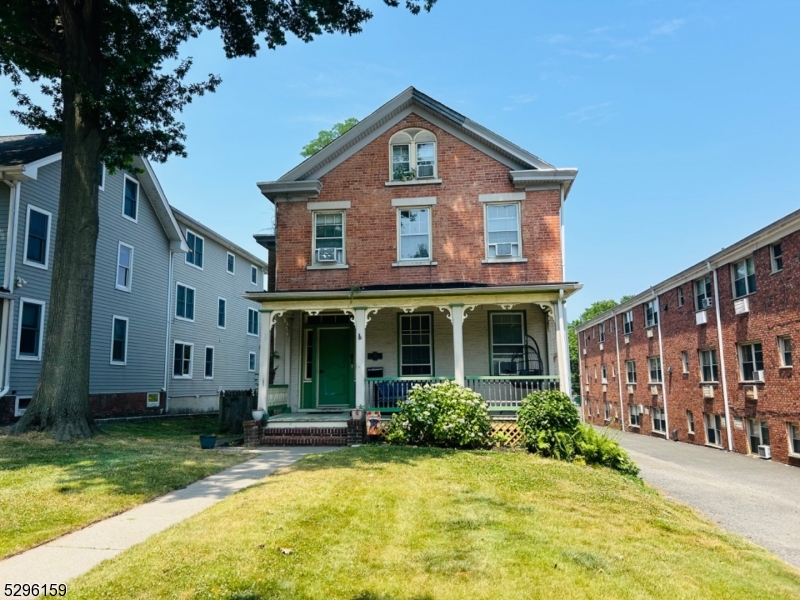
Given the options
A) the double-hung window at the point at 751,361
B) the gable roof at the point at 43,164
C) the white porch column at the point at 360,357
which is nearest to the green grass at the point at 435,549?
the white porch column at the point at 360,357

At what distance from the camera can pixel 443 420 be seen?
1098cm

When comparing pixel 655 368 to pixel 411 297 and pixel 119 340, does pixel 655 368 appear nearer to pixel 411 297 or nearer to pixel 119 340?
pixel 411 297

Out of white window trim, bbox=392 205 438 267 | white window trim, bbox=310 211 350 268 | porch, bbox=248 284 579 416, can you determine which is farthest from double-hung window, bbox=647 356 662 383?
white window trim, bbox=310 211 350 268

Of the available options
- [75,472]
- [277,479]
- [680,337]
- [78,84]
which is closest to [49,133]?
[78,84]

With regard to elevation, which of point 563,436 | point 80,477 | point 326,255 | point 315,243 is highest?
point 315,243

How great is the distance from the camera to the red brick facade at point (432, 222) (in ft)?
46.4

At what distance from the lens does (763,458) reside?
17.8m

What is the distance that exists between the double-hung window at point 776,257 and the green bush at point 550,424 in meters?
10.7

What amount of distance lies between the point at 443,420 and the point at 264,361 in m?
4.75

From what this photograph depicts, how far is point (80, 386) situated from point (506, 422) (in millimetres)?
9560

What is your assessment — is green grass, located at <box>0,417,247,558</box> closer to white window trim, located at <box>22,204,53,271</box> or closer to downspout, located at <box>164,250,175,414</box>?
white window trim, located at <box>22,204,53,271</box>

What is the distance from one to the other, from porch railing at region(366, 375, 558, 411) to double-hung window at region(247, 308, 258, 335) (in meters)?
18.5

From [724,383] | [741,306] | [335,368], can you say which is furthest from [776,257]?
[335,368]

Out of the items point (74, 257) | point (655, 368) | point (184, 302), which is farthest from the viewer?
point (655, 368)
